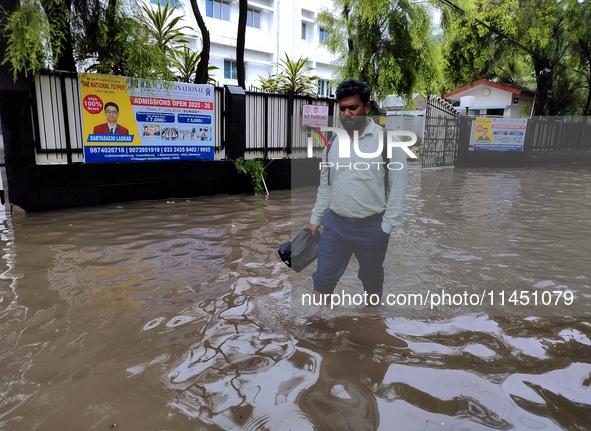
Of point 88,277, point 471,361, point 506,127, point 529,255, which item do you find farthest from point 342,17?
point 471,361

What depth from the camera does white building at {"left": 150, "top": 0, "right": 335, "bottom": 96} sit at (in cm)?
2578

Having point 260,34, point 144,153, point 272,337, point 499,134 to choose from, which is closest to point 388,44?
point 499,134

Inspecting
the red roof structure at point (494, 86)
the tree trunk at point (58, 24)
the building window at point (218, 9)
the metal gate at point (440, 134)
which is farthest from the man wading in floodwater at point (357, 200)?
the building window at point (218, 9)

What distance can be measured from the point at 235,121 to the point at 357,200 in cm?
732

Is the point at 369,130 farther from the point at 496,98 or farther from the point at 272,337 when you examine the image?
the point at 496,98

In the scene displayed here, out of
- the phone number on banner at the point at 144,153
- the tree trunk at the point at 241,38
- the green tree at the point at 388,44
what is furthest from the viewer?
the green tree at the point at 388,44

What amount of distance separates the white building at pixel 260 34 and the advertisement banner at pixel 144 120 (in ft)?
54.9

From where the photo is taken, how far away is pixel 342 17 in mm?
14961

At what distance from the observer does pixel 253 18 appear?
91.7ft

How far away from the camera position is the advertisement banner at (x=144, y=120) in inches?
312

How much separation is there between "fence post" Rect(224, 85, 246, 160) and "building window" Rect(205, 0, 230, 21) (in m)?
18.2

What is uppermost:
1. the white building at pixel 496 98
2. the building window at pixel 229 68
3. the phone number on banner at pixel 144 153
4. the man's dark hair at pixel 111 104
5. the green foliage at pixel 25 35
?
the building window at pixel 229 68

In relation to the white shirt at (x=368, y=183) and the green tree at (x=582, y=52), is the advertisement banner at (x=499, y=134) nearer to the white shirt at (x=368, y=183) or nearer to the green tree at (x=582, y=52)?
the green tree at (x=582, y=52)

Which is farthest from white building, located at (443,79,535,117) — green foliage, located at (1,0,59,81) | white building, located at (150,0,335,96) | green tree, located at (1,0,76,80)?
green foliage, located at (1,0,59,81)
